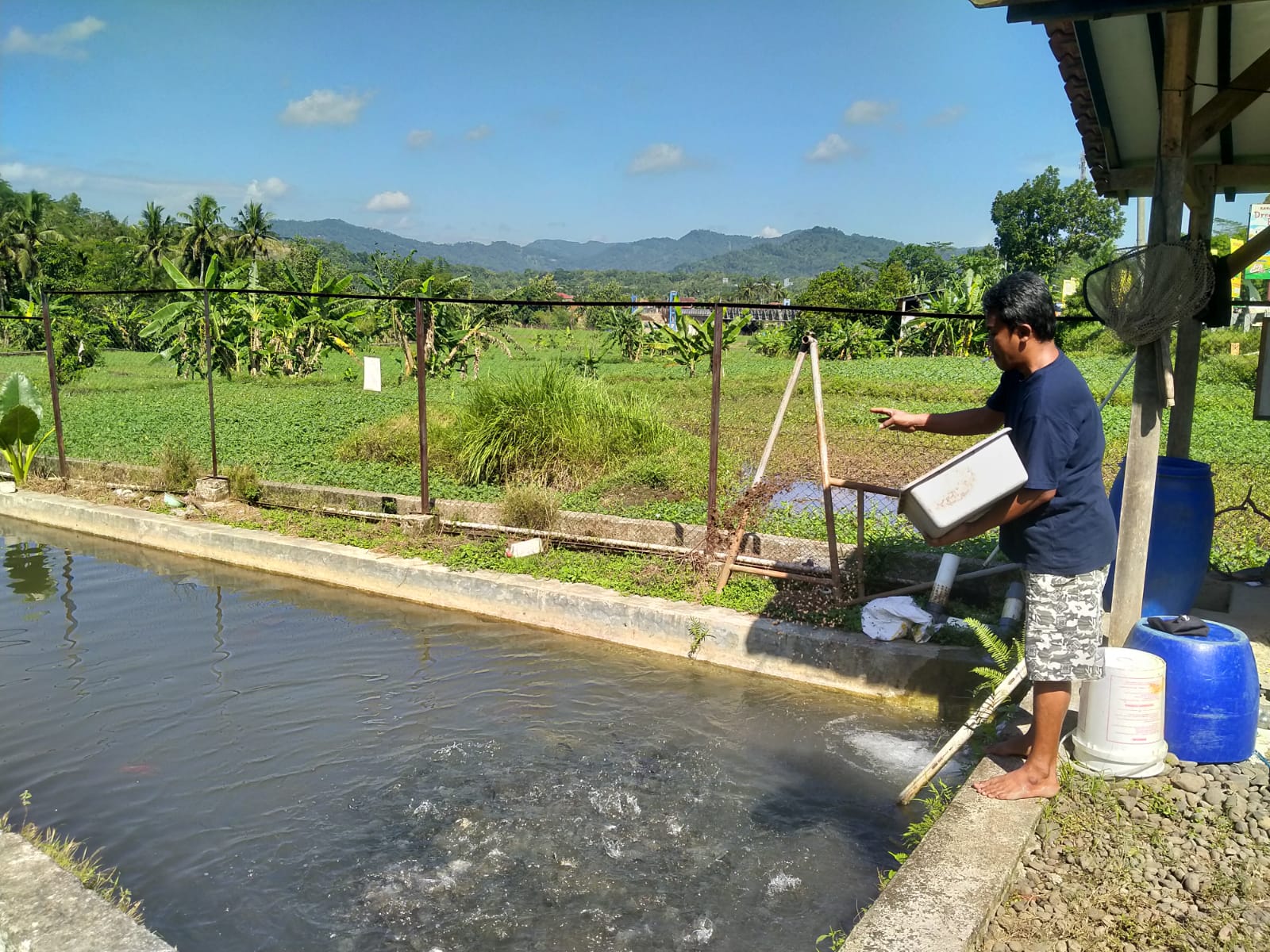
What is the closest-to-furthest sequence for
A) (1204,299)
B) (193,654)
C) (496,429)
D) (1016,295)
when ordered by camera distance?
(1016,295) < (1204,299) < (193,654) < (496,429)

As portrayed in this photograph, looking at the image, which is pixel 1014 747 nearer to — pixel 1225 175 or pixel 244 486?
pixel 1225 175

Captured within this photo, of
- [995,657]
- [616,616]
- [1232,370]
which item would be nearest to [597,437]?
[616,616]

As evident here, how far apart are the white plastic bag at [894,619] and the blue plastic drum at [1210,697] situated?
5.74 ft

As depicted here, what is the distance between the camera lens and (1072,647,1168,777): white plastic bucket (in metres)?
3.47

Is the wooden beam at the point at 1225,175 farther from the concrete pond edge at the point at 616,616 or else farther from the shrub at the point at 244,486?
the shrub at the point at 244,486

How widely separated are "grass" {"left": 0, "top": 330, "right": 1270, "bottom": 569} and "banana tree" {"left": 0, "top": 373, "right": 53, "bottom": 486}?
0.74 m

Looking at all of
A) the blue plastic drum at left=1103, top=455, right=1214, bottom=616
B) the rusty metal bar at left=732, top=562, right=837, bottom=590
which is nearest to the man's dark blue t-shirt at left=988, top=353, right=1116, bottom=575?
the blue plastic drum at left=1103, top=455, right=1214, bottom=616

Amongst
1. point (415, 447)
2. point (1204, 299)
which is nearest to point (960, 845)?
point (1204, 299)

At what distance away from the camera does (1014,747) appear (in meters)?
3.77

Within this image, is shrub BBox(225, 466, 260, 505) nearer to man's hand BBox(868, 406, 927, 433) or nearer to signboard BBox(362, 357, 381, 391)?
signboard BBox(362, 357, 381, 391)

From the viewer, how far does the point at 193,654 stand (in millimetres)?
6047

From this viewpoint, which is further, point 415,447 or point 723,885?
point 415,447

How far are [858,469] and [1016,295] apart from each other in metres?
6.49

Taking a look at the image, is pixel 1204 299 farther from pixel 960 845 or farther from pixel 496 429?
pixel 496 429
